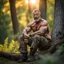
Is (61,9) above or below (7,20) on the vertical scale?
above

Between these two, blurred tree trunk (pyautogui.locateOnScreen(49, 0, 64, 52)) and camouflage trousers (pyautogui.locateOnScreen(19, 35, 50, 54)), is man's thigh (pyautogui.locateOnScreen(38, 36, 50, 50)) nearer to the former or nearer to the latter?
camouflage trousers (pyautogui.locateOnScreen(19, 35, 50, 54))

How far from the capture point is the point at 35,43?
26.0ft

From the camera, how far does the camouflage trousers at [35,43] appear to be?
7.93 m

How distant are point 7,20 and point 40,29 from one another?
88.3ft

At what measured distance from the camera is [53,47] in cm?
844

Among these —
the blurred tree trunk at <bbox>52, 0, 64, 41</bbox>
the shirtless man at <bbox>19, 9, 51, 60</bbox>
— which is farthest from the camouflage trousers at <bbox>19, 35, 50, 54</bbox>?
the blurred tree trunk at <bbox>52, 0, 64, 41</bbox>

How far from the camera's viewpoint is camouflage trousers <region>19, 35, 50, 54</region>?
7.93m

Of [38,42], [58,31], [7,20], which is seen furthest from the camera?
[7,20]

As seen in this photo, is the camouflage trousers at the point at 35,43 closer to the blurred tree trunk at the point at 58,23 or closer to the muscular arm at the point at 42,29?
the muscular arm at the point at 42,29

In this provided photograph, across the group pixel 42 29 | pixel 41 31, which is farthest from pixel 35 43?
pixel 42 29

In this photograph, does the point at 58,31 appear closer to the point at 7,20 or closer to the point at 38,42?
the point at 38,42

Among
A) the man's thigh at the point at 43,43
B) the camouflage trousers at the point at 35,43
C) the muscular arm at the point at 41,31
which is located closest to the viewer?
the camouflage trousers at the point at 35,43

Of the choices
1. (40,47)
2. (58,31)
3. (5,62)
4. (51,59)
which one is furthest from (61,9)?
(51,59)

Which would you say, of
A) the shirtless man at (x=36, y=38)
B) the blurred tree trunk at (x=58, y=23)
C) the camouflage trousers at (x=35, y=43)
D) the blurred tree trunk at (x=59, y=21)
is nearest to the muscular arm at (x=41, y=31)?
the shirtless man at (x=36, y=38)
